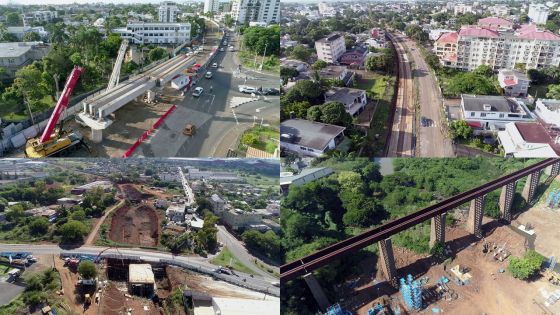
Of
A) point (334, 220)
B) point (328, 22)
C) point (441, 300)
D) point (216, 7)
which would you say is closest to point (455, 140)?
point (334, 220)

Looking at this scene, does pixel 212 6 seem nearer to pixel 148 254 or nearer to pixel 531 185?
pixel 148 254

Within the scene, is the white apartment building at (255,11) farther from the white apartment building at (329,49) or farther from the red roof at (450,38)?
the red roof at (450,38)

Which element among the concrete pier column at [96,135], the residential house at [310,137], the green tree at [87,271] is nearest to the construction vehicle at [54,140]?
the concrete pier column at [96,135]

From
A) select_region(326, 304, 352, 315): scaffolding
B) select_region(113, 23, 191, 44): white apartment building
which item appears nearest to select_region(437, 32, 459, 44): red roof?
select_region(113, 23, 191, 44): white apartment building

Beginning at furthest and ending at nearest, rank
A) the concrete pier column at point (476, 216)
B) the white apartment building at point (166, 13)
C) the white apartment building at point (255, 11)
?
the white apartment building at point (255, 11), the white apartment building at point (166, 13), the concrete pier column at point (476, 216)

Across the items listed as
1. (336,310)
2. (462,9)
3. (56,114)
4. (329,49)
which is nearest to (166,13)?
(329,49)

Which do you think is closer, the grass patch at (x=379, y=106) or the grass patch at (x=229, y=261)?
the grass patch at (x=229, y=261)

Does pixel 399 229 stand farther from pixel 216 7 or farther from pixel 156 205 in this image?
pixel 216 7
